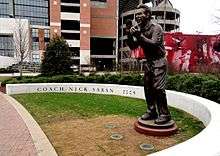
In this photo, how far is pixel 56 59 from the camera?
964 inches

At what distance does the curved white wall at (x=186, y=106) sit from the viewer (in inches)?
132

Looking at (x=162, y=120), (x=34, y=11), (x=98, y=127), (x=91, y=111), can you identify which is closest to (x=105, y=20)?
(x=34, y=11)

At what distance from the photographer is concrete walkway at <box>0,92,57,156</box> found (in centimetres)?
588

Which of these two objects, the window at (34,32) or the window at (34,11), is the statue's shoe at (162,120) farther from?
the window at (34,11)

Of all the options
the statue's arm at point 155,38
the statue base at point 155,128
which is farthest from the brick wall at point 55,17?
the statue's arm at point 155,38

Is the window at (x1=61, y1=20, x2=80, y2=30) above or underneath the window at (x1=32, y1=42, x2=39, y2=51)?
above

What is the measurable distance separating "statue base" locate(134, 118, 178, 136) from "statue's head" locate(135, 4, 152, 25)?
89.4 inches

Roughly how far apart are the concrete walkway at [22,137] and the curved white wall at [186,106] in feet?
Result: 9.40

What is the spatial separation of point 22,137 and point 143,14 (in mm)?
3904

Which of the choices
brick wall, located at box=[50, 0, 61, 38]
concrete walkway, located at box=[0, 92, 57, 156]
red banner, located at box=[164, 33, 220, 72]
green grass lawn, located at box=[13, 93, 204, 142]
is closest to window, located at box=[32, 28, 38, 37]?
brick wall, located at box=[50, 0, 61, 38]

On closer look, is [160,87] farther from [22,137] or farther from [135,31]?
[22,137]

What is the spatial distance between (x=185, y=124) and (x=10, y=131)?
177 inches

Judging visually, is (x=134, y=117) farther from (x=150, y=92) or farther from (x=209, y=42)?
(x=209, y=42)

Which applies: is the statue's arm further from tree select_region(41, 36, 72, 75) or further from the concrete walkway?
tree select_region(41, 36, 72, 75)
